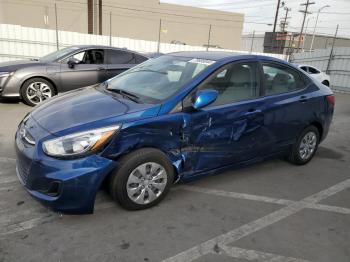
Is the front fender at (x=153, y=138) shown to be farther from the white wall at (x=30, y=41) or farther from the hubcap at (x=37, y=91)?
the white wall at (x=30, y=41)

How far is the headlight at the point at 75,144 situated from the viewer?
2.93m

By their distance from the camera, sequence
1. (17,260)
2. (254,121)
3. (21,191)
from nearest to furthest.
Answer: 1. (17,260)
2. (21,191)
3. (254,121)

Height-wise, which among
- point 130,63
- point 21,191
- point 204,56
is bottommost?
point 21,191

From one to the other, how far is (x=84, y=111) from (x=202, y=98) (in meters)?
1.16

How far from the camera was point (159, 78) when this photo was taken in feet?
12.9

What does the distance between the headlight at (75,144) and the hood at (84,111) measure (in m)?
0.10

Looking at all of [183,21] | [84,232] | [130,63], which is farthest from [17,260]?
[183,21]

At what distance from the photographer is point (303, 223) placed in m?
3.43

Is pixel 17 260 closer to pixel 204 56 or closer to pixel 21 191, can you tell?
pixel 21 191

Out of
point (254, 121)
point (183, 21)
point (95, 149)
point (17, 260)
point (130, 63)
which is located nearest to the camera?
point (17, 260)

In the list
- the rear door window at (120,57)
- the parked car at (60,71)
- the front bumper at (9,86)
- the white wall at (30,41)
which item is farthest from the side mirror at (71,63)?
the white wall at (30,41)

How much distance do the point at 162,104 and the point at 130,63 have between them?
18.9ft

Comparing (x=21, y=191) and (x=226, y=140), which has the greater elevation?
(x=226, y=140)

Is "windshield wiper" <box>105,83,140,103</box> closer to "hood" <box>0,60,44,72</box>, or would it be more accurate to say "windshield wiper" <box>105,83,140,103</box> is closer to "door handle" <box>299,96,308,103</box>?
"door handle" <box>299,96,308,103</box>
